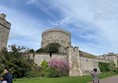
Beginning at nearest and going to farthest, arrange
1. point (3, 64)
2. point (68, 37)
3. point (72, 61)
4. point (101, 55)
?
point (3, 64)
point (72, 61)
point (68, 37)
point (101, 55)

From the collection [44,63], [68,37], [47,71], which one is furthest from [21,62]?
[68,37]

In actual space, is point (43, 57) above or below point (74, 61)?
above

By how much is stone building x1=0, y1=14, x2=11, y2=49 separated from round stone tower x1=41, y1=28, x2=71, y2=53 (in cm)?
2339

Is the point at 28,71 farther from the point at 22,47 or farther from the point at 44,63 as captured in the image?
the point at 44,63

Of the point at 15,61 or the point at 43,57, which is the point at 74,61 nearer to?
the point at 43,57

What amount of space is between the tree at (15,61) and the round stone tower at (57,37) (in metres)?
28.1

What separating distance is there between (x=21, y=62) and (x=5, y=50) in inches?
137

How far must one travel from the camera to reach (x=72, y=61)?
39094mm

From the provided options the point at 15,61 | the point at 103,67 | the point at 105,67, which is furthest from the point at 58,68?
the point at 105,67

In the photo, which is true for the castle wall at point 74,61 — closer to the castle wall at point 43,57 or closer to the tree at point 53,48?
the castle wall at point 43,57

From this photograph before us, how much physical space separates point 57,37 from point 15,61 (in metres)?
31.6

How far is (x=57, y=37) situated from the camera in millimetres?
57781

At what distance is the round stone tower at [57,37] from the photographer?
188 feet

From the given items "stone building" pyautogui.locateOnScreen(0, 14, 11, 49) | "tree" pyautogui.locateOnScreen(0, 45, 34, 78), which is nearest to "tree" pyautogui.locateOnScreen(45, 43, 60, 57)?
"stone building" pyautogui.locateOnScreen(0, 14, 11, 49)
